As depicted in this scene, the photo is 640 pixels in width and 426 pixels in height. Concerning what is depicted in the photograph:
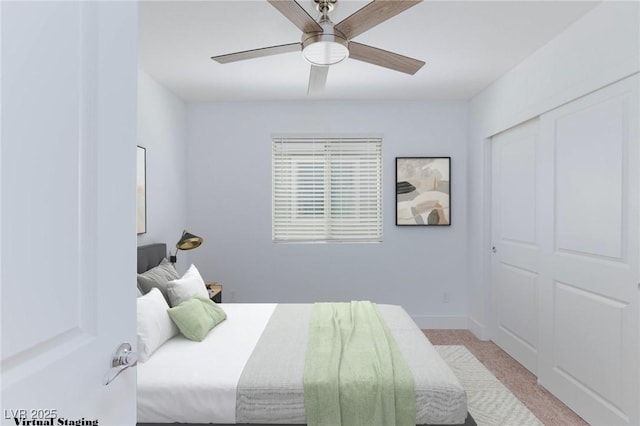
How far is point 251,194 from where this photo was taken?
172 inches

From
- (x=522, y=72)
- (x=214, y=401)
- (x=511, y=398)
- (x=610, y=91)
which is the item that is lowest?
(x=511, y=398)

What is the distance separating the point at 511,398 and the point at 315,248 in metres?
2.35

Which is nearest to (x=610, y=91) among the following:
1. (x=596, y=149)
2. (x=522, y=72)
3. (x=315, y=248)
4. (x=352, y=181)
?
(x=596, y=149)

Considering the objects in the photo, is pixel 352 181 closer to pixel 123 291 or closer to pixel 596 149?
pixel 596 149

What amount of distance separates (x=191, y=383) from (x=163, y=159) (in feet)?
8.31

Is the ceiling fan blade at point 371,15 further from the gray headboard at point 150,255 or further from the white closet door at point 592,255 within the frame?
the gray headboard at point 150,255

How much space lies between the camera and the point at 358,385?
1.81 metres

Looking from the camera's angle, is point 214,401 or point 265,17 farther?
point 265,17

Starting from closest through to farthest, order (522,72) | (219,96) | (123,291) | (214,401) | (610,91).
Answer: (123,291), (214,401), (610,91), (522,72), (219,96)

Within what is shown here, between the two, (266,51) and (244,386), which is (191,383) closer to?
(244,386)

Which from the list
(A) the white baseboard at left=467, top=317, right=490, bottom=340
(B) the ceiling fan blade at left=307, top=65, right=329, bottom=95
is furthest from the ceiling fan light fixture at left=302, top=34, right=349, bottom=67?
(A) the white baseboard at left=467, top=317, right=490, bottom=340

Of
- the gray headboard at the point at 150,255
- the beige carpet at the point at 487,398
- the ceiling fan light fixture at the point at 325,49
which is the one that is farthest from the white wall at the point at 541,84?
the gray headboard at the point at 150,255

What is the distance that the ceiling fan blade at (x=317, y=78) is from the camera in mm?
2369

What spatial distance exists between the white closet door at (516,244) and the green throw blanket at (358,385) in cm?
166
